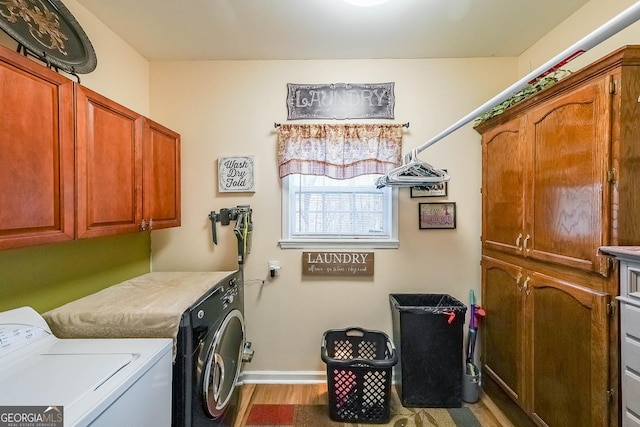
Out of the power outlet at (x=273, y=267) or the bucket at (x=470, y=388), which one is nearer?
the bucket at (x=470, y=388)

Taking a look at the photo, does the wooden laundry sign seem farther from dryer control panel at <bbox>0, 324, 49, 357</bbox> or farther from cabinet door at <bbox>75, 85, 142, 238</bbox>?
dryer control panel at <bbox>0, 324, 49, 357</bbox>

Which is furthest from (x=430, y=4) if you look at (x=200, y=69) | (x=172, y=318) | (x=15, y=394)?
(x=15, y=394)

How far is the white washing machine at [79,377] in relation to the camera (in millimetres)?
818

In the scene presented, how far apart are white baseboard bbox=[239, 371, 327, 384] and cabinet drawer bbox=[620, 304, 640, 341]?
1.87 meters

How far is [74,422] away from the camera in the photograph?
76cm

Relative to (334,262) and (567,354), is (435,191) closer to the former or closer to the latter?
(334,262)

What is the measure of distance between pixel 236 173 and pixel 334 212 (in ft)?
2.80

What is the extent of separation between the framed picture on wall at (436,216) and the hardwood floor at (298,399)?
4.25 feet

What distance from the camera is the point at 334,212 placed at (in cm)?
233

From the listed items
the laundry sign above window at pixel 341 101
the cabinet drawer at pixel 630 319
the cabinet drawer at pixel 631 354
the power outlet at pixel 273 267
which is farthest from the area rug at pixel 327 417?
the laundry sign above window at pixel 341 101

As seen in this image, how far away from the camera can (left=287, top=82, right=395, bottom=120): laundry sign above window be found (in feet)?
7.39

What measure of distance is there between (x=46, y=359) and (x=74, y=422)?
20.4 inches

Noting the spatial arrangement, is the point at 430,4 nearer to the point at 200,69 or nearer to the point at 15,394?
the point at 200,69

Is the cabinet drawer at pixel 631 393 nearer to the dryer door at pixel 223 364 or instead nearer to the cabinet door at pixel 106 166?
the dryer door at pixel 223 364
